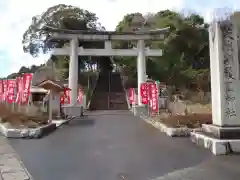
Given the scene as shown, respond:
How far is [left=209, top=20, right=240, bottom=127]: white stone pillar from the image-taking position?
9.08 metres

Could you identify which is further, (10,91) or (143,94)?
(143,94)

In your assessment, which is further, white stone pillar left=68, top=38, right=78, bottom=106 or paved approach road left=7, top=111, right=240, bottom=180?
white stone pillar left=68, top=38, right=78, bottom=106

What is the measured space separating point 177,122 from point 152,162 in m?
6.32

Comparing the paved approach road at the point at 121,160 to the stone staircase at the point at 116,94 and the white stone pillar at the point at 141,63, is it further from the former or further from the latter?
the stone staircase at the point at 116,94

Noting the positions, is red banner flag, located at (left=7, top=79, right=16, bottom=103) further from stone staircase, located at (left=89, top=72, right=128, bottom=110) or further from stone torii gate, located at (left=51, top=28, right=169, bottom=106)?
stone staircase, located at (left=89, top=72, right=128, bottom=110)

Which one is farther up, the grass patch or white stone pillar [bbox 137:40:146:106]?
white stone pillar [bbox 137:40:146:106]

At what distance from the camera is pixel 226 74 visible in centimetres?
914

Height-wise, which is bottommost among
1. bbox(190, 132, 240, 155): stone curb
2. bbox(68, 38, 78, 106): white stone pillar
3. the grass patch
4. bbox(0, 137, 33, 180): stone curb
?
bbox(0, 137, 33, 180): stone curb

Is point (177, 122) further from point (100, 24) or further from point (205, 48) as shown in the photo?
point (100, 24)

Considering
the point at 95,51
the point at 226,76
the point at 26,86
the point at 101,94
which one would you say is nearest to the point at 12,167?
the point at 226,76

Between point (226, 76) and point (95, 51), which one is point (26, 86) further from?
point (95, 51)

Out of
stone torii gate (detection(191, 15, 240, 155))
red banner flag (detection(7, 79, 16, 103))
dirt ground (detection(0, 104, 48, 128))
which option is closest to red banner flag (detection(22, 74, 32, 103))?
red banner flag (detection(7, 79, 16, 103))

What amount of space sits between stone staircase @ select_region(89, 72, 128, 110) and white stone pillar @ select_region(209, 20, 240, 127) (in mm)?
29824

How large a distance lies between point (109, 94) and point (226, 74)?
1370 inches
